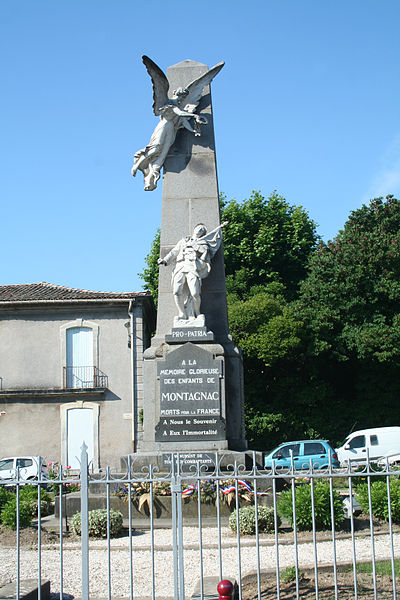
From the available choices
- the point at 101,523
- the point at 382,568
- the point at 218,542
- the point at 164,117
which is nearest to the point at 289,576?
the point at 218,542

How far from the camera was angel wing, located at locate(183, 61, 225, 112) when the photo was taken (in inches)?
508

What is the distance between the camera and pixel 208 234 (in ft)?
39.8

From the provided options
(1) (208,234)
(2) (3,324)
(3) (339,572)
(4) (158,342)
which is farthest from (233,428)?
(2) (3,324)

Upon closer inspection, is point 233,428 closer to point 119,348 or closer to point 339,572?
point 339,572

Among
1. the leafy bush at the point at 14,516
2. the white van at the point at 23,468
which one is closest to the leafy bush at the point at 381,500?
the leafy bush at the point at 14,516

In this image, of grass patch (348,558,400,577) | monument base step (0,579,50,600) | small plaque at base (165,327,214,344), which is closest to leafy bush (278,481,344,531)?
grass patch (348,558,400,577)

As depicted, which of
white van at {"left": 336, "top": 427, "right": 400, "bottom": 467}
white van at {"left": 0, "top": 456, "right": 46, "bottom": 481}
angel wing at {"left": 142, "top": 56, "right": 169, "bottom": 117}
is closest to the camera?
angel wing at {"left": 142, "top": 56, "right": 169, "bottom": 117}

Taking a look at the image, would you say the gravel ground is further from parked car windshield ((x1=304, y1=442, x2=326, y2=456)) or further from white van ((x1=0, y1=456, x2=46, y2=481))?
parked car windshield ((x1=304, y1=442, x2=326, y2=456))

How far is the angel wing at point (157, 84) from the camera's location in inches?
500

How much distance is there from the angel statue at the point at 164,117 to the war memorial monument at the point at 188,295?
2cm

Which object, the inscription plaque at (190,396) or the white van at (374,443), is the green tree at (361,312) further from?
the inscription plaque at (190,396)

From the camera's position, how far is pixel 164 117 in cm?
1278

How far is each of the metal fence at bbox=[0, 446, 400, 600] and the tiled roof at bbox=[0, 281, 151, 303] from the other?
15397 mm

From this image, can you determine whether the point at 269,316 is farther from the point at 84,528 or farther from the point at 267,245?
the point at 84,528
